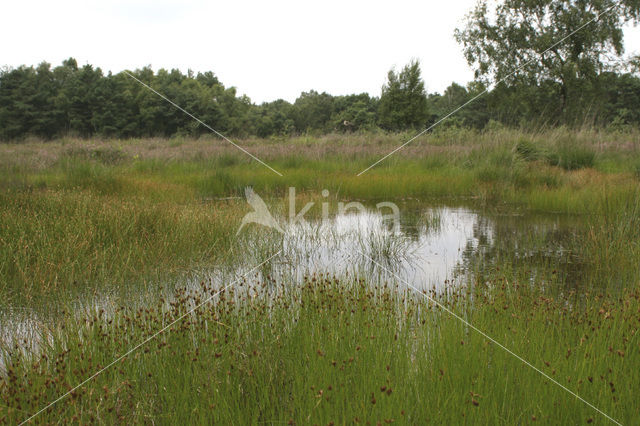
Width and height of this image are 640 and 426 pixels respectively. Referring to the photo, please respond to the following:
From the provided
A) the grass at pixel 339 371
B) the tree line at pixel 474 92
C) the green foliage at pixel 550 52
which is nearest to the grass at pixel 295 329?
the grass at pixel 339 371

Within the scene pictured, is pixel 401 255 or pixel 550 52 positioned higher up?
pixel 550 52

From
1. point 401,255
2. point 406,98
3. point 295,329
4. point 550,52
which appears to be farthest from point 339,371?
point 406,98

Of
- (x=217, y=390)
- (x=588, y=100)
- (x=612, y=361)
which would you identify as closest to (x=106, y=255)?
(x=217, y=390)

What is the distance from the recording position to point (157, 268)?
3887 mm

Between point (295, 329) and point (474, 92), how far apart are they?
80.7 feet

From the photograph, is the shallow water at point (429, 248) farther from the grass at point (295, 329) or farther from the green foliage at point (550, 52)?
the green foliage at point (550, 52)

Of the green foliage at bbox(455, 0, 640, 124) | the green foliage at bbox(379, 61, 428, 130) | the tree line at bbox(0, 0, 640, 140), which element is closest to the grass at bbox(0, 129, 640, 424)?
the tree line at bbox(0, 0, 640, 140)

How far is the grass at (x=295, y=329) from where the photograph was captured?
192cm

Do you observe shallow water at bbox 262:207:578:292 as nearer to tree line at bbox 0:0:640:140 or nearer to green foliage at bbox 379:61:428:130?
tree line at bbox 0:0:640:140

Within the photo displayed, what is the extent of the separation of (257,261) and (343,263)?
2.85 ft

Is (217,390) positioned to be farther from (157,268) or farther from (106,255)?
(106,255)

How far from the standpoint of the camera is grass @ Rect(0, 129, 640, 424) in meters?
1.92

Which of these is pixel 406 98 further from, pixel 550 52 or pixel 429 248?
pixel 429 248

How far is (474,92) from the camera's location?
24391 millimetres
